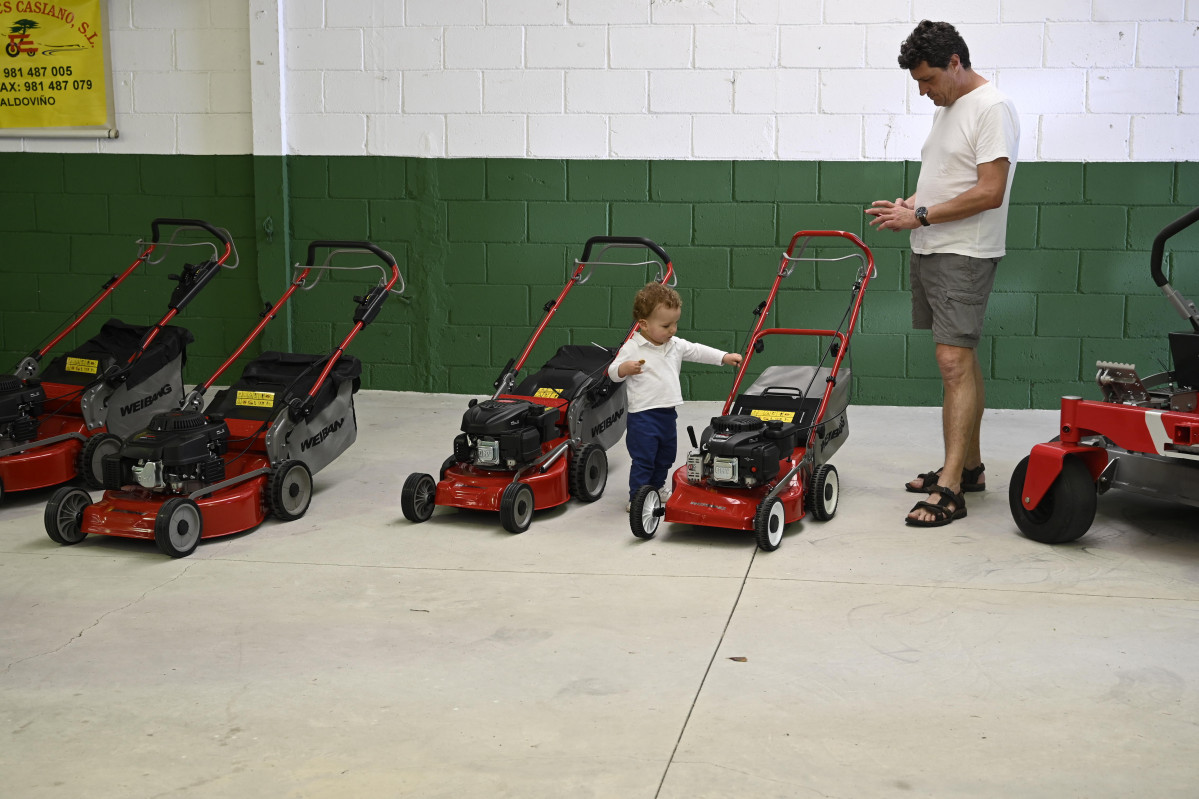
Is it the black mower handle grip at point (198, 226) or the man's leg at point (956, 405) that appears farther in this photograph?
the black mower handle grip at point (198, 226)

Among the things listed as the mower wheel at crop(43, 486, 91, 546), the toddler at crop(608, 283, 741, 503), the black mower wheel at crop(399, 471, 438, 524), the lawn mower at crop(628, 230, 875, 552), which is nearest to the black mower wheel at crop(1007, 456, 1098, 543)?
the lawn mower at crop(628, 230, 875, 552)

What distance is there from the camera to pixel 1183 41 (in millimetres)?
5867

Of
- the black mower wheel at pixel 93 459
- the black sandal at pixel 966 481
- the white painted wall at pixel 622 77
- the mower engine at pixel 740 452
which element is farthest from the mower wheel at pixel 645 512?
the white painted wall at pixel 622 77

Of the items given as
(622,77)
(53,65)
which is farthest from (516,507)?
(53,65)

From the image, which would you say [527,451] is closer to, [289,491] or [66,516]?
[289,491]

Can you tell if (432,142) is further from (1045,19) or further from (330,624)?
(330,624)

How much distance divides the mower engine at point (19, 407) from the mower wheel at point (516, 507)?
1.92 meters

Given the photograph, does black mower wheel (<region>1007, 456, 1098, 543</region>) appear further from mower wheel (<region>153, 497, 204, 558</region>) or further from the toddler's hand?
mower wheel (<region>153, 497, 204, 558</region>)

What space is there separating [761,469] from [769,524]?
→ 17 centimetres

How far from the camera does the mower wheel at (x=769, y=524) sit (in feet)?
12.2

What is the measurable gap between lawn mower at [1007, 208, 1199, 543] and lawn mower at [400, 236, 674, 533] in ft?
5.10

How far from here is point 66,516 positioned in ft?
12.8

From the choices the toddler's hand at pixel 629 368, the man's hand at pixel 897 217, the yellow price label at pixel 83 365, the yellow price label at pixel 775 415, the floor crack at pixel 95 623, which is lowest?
the floor crack at pixel 95 623

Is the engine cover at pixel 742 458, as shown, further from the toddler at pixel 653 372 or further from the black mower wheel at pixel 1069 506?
the black mower wheel at pixel 1069 506
